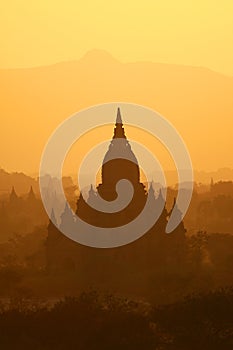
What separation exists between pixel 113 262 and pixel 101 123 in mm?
54811

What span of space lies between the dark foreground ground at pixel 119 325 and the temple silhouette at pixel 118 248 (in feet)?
33.2

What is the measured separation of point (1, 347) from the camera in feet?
91.5

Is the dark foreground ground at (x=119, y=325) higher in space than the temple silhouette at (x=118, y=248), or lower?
lower

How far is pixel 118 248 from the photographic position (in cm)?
4234

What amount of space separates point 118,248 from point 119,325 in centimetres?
1390

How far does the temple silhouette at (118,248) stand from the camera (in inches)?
1660

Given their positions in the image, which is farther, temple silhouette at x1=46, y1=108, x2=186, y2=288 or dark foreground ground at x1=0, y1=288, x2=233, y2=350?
temple silhouette at x1=46, y1=108, x2=186, y2=288

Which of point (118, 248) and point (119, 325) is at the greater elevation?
point (118, 248)

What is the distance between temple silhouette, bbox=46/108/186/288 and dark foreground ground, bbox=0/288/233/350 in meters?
10.1

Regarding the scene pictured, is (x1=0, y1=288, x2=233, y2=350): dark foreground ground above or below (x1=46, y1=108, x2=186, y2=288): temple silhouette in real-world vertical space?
below

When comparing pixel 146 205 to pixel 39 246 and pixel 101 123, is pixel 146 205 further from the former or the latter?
pixel 101 123

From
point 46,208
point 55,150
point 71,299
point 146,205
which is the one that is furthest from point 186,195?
point 71,299

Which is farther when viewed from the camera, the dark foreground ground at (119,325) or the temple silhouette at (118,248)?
the temple silhouette at (118,248)

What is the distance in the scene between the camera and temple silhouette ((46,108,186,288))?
138ft
